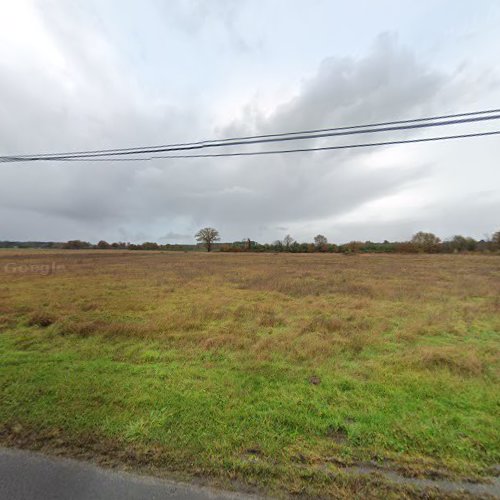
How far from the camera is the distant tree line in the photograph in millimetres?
79062

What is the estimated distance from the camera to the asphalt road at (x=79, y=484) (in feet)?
6.96

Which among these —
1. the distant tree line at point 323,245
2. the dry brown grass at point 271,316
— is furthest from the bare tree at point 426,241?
the dry brown grass at point 271,316

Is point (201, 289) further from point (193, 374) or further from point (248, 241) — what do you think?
point (248, 241)

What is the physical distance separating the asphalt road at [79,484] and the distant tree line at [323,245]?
82661 mm

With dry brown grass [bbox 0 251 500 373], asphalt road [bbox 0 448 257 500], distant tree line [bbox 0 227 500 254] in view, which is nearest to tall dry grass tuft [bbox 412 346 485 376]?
dry brown grass [bbox 0 251 500 373]

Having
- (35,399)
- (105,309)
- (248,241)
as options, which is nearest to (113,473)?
(35,399)

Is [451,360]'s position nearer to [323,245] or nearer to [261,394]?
[261,394]

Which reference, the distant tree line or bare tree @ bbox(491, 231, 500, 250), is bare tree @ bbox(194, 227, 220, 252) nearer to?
the distant tree line

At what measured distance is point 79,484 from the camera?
223 centimetres

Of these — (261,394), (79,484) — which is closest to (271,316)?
(261,394)

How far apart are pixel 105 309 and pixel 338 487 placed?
9.07 m

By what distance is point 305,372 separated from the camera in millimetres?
4523

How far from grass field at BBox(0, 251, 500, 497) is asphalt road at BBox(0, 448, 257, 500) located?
150 millimetres

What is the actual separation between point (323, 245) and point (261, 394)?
97910 mm
